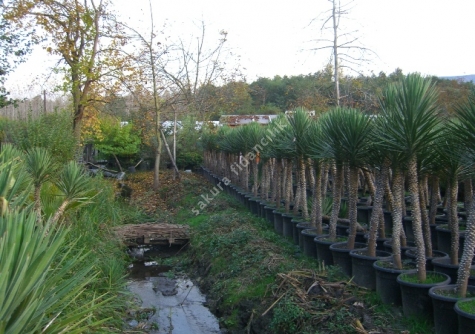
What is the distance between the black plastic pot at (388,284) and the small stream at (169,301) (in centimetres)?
259

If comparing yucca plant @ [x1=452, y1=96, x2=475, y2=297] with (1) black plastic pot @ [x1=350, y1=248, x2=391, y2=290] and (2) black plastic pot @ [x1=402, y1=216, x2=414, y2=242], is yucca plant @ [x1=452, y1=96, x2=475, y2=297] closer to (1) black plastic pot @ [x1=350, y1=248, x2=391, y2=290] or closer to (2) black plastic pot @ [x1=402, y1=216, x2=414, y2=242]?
(1) black plastic pot @ [x1=350, y1=248, x2=391, y2=290]

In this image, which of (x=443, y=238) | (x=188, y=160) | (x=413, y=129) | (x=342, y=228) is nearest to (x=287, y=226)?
(x=342, y=228)

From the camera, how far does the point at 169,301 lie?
870cm

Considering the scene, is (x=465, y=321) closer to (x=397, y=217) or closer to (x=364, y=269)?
(x=397, y=217)

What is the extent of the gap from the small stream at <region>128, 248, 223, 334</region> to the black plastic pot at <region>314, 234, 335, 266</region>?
6.10ft

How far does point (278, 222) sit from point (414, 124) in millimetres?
5580

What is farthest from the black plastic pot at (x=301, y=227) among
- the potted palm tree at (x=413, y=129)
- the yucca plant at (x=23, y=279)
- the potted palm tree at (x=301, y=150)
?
the yucca plant at (x=23, y=279)

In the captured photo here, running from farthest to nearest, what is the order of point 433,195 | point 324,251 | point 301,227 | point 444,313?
point 301,227 → point 433,195 → point 324,251 → point 444,313

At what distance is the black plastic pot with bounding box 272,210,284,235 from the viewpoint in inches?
416

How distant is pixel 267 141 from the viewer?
12.3 m

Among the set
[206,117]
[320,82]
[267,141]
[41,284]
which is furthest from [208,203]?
[41,284]

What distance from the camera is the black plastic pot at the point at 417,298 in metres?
5.16

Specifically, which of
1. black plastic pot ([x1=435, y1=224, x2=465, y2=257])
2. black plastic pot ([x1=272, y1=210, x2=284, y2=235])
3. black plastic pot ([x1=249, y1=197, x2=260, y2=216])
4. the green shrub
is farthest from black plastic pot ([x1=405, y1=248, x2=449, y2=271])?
the green shrub

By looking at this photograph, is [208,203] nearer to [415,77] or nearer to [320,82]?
[320,82]
